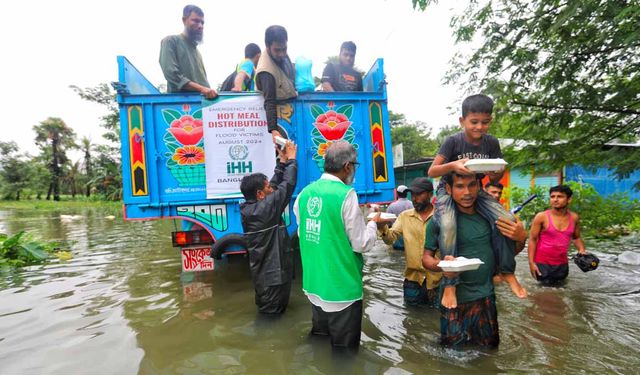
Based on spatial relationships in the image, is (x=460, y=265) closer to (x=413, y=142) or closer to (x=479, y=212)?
(x=479, y=212)

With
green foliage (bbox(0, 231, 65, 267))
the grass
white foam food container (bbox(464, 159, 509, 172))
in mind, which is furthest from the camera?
the grass

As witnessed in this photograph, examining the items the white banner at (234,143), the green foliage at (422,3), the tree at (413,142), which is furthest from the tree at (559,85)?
the tree at (413,142)

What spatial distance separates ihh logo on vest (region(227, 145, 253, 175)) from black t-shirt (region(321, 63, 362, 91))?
1.78 metres

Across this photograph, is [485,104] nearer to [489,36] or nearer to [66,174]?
[489,36]

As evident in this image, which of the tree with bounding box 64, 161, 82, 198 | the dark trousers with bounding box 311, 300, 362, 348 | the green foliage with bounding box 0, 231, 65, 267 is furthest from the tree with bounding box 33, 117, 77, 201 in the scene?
the dark trousers with bounding box 311, 300, 362, 348

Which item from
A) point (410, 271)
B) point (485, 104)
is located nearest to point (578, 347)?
point (410, 271)

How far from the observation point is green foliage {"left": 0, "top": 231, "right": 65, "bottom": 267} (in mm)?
6344

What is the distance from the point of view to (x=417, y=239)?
3648 millimetres

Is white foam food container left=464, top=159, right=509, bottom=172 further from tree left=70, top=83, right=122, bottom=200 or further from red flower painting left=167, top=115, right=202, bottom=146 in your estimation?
tree left=70, top=83, right=122, bottom=200

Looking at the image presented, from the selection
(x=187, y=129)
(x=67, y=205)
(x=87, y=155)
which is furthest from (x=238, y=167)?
(x=87, y=155)

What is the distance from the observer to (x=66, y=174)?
4475 cm

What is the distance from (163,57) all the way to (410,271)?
A: 3.62 meters

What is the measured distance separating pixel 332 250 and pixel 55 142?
5107 centimetres

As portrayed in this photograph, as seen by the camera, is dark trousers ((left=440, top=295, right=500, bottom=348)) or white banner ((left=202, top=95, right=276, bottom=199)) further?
white banner ((left=202, top=95, right=276, bottom=199))
